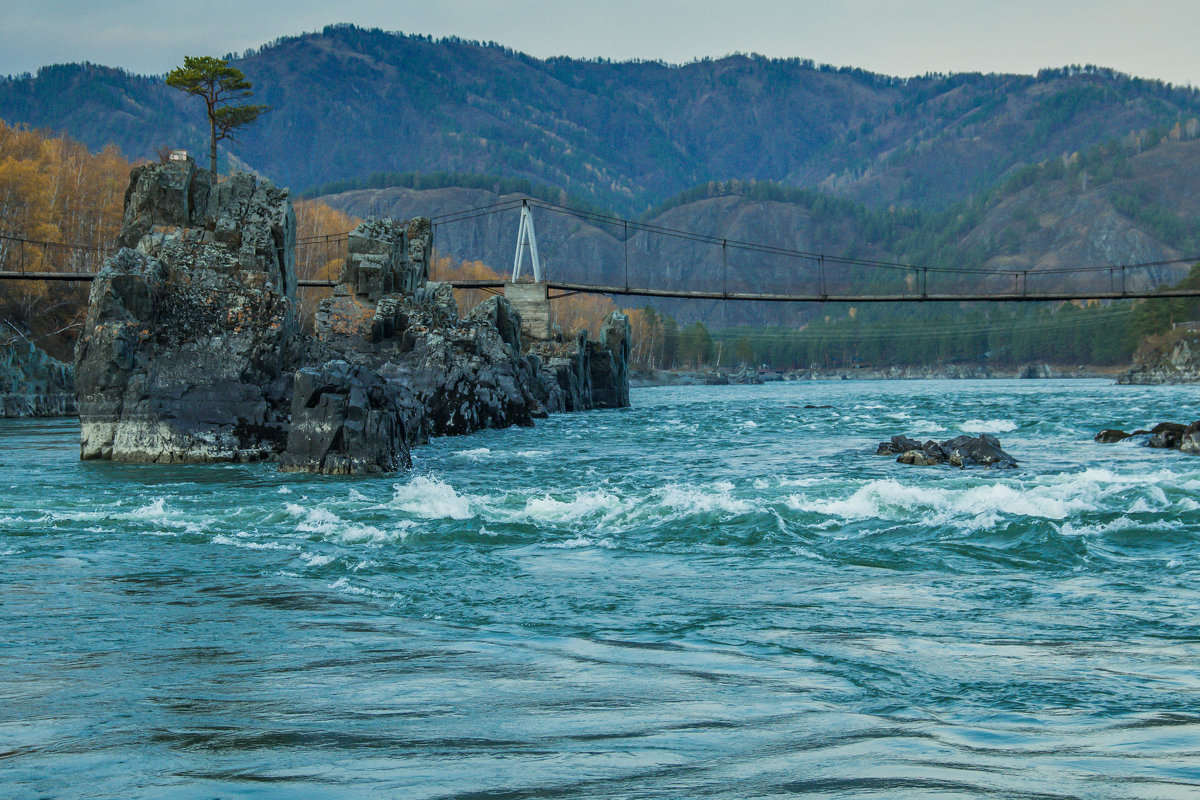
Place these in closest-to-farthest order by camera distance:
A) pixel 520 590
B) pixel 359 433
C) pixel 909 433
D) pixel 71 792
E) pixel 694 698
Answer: pixel 71 792
pixel 694 698
pixel 520 590
pixel 359 433
pixel 909 433

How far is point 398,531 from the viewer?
14.3 meters

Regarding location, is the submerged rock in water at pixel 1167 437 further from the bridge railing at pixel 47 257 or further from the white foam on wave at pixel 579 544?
the bridge railing at pixel 47 257

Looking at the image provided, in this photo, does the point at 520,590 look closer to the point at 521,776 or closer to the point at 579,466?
the point at 521,776

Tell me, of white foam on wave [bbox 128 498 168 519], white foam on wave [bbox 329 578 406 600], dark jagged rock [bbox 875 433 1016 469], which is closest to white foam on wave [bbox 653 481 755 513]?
white foam on wave [bbox 329 578 406 600]

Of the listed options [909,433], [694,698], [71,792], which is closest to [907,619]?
[694,698]

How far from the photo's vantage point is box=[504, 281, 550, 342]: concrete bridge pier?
72.7 metres

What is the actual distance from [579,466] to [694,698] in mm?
19167

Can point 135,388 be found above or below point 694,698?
above

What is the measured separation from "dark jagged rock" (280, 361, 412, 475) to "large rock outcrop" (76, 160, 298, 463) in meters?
2.97

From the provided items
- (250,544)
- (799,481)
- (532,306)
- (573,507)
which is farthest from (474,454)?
(532,306)

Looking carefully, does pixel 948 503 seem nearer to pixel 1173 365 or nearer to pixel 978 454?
pixel 978 454

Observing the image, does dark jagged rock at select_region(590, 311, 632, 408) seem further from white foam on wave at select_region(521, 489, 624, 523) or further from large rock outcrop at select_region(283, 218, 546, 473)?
white foam on wave at select_region(521, 489, 624, 523)

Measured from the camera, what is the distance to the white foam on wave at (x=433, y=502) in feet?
52.7

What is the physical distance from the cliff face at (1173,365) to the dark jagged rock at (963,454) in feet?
312
